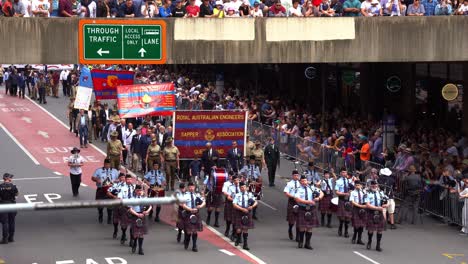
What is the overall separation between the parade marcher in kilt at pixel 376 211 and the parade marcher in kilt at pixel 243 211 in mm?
2411

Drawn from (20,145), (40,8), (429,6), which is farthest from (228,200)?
(20,145)

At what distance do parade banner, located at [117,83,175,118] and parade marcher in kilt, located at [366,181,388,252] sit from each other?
8593 millimetres

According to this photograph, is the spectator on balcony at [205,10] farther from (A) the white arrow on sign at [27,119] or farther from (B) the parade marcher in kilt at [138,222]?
(A) the white arrow on sign at [27,119]

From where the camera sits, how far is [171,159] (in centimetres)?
2731

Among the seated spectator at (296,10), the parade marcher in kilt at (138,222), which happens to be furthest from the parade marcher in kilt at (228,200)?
the seated spectator at (296,10)

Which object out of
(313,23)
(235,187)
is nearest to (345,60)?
(313,23)

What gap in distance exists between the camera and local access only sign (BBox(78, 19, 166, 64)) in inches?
927

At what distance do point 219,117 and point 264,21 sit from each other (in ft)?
14.6

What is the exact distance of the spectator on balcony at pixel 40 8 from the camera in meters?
23.8

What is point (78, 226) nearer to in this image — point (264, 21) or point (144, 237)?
point (144, 237)

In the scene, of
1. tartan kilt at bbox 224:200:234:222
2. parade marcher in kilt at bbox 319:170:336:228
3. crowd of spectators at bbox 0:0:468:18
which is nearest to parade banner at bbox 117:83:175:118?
crowd of spectators at bbox 0:0:468:18

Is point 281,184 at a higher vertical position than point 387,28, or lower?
lower

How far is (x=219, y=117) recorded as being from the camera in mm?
27844

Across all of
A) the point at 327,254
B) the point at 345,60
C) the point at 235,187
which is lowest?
the point at 327,254
